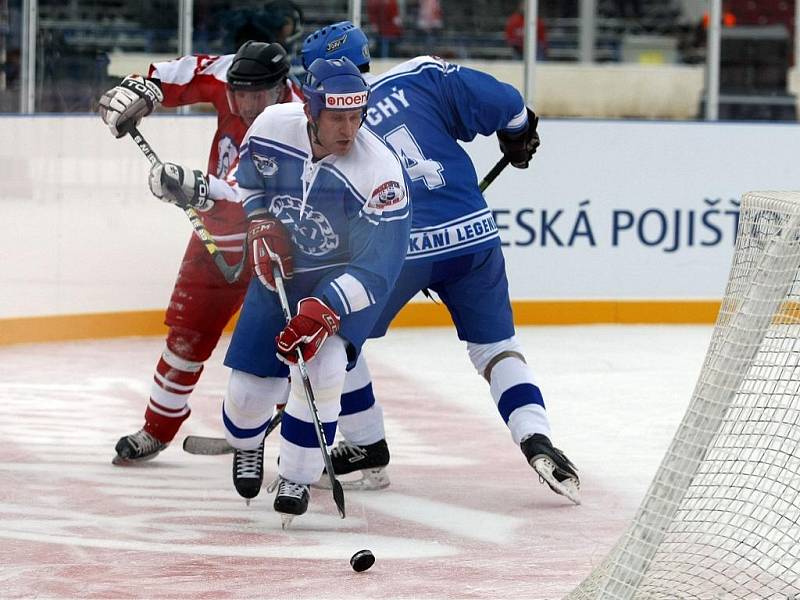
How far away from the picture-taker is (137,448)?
4.18 meters

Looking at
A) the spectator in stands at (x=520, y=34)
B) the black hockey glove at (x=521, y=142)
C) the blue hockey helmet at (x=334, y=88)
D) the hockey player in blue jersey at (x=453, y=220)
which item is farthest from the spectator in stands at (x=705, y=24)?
the blue hockey helmet at (x=334, y=88)

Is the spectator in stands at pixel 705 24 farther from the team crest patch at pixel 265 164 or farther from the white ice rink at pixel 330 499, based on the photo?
the team crest patch at pixel 265 164

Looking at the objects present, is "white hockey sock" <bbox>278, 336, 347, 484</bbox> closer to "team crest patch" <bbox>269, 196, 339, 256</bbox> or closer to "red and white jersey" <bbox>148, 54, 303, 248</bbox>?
"team crest patch" <bbox>269, 196, 339, 256</bbox>

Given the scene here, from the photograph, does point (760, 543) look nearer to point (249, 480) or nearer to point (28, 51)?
point (249, 480)

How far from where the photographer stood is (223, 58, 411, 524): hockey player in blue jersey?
11.0 ft

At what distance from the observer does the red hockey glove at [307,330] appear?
10.7 ft

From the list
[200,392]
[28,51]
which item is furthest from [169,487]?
[28,51]

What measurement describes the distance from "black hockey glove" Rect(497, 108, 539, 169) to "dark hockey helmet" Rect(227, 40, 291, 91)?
55 centimetres

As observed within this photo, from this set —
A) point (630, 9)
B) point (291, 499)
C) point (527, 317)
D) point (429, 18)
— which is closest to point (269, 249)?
point (291, 499)

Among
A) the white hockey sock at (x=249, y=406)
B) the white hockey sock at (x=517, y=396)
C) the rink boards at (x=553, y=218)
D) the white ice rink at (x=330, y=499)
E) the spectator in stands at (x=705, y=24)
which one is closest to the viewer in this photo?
the white ice rink at (x=330, y=499)

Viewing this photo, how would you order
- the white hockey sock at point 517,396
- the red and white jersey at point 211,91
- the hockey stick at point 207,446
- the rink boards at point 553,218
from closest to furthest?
1. the white hockey sock at point 517,396
2. the red and white jersey at point 211,91
3. the hockey stick at point 207,446
4. the rink boards at point 553,218

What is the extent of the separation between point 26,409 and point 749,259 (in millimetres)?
2833

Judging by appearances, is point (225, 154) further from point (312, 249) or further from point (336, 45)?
point (312, 249)

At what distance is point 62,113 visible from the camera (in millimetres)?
6320
